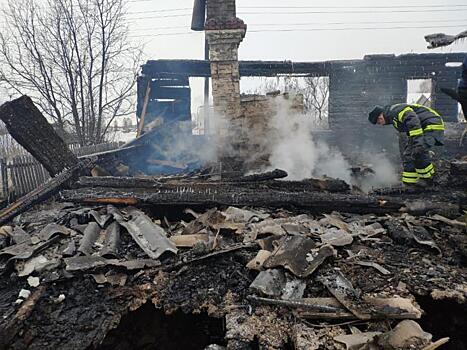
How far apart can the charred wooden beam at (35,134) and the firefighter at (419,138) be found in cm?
654

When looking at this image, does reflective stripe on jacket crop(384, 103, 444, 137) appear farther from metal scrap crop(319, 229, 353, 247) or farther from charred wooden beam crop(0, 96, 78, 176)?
charred wooden beam crop(0, 96, 78, 176)

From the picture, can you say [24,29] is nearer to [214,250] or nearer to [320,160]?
[320,160]

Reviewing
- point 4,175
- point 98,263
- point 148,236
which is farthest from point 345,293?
point 4,175

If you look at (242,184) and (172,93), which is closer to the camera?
(242,184)

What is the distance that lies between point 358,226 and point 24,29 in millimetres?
13506

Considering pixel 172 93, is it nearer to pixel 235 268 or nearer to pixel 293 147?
pixel 293 147

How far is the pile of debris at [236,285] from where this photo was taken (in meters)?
2.58

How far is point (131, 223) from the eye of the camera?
4305 millimetres

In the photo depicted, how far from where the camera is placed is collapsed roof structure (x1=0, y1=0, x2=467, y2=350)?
265 cm

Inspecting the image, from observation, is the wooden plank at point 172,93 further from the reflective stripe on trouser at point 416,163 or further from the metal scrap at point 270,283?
the metal scrap at point 270,283

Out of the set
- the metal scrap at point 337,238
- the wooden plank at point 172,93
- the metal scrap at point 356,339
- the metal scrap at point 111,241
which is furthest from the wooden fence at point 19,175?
the metal scrap at point 356,339

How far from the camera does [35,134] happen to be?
5.97 m

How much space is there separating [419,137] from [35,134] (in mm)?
7092

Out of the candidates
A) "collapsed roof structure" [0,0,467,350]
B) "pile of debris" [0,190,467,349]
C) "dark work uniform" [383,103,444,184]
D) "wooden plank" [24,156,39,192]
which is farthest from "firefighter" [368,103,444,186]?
"wooden plank" [24,156,39,192]
